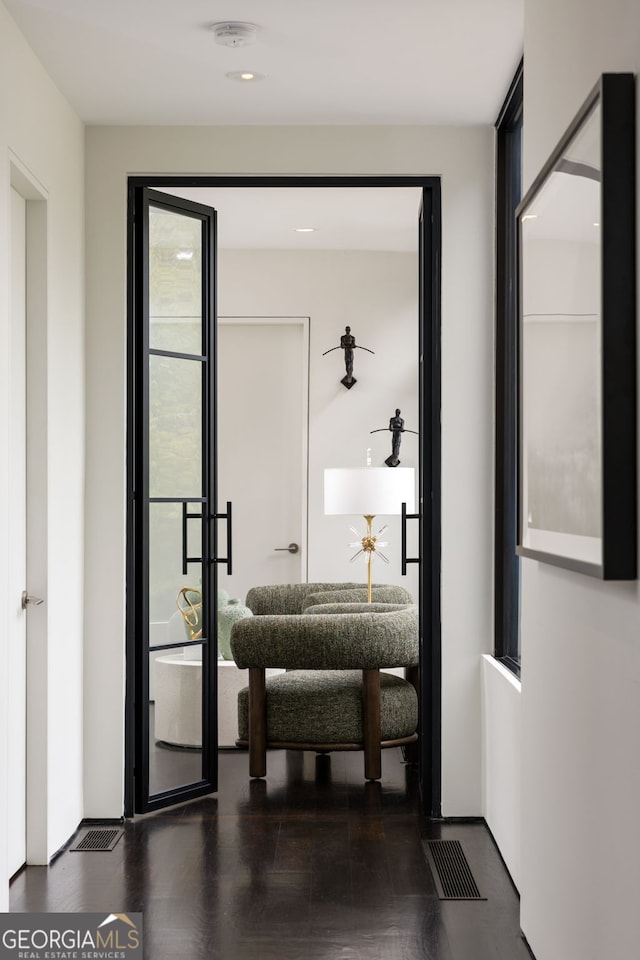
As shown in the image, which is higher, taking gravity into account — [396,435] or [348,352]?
[348,352]

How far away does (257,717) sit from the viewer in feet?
14.8

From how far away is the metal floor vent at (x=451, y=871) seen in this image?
322 centimetres

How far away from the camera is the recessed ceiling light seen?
138 inches

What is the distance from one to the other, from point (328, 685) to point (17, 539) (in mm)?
1742

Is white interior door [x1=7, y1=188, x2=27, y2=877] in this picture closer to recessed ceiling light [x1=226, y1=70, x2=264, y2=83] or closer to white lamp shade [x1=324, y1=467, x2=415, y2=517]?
recessed ceiling light [x1=226, y1=70, x2=264, y2=83]

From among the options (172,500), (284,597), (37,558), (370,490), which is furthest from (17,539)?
(284,597)

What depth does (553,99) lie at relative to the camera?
2531 millimetres

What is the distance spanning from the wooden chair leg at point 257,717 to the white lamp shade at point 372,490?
1.10 m

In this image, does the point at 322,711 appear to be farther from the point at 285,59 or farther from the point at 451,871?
the point at 285,59

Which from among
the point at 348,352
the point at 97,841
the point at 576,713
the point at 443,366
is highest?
the point at 348,352

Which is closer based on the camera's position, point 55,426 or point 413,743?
point 55,426

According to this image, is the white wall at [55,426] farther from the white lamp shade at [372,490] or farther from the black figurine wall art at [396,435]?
the black figurine wall art at [396,435]

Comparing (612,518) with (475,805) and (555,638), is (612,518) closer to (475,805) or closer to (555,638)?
(555,638)

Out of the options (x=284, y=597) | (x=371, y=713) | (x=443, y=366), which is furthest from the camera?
(x=284, y=597)
